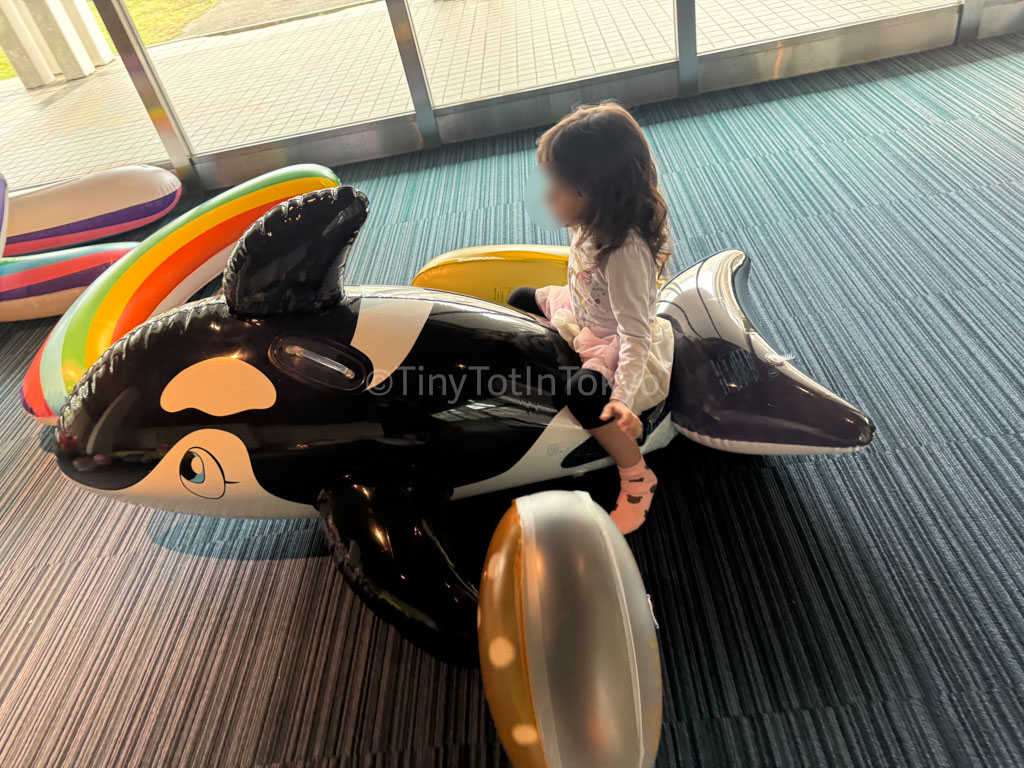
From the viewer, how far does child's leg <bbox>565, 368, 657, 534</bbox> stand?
3.88 feet

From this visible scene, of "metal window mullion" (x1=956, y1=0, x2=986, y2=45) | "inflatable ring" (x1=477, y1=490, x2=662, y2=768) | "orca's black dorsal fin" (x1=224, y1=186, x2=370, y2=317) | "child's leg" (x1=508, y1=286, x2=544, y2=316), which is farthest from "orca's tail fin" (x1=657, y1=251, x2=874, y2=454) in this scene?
"metal window mullion" (x1=956, y1=0, x2=986, y2=45)

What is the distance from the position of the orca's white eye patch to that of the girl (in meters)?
0.51

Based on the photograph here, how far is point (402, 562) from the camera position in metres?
1.02

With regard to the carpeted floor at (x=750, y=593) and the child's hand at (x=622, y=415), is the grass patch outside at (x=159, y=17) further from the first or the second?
the child's hand at (x=622, y=415)

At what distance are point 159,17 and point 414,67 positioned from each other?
1158 mm

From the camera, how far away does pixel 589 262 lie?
1173mm

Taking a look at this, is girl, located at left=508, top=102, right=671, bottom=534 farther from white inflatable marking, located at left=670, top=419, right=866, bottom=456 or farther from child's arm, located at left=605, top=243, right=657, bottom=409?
white inflatable marking, located at left=670, top=419, right=866, bottom=456

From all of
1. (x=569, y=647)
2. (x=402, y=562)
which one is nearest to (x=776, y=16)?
(x=402, y=562)

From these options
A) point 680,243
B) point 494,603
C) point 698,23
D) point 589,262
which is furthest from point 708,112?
point 494,603

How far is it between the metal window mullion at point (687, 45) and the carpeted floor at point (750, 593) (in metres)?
1.27

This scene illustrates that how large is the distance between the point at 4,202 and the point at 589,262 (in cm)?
223

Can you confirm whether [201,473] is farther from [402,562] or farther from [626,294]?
[626,294]

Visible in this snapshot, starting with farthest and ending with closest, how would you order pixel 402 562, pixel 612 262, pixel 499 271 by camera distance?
pixel 499 271 → pixel 612 262 → pixel 402 562

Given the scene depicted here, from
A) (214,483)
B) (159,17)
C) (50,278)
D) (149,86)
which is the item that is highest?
(159,17)
